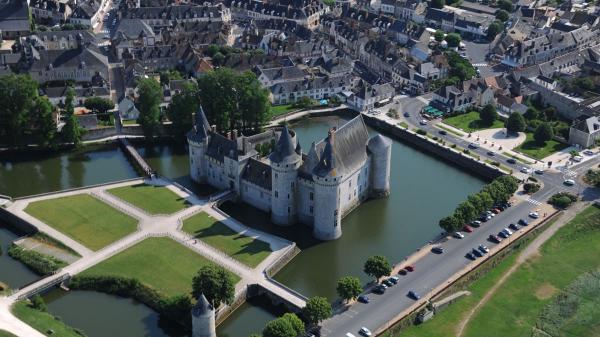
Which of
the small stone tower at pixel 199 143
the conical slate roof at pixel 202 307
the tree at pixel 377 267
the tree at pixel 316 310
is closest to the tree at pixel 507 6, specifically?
the small stone tower at pixel 199 143

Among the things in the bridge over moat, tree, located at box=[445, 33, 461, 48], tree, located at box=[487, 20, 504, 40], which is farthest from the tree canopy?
tree, located at box=[487, 20, 504, 40]

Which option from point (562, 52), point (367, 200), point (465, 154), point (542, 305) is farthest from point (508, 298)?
point (562, 52)

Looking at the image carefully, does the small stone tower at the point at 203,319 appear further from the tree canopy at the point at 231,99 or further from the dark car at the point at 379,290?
the tree canopy at the point at 231,99

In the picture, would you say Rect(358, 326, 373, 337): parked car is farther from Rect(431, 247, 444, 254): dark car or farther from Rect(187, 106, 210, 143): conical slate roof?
Rect(187, 106, 210, 143): conical slate roof

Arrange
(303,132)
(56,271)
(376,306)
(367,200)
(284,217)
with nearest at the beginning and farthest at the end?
1. (376,306)
2. (56,271)
3. (284,217)
4. (367,200)
5. (303,132)

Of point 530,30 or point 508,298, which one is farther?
point 530,30

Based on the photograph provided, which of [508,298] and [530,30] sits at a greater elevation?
[530,30]

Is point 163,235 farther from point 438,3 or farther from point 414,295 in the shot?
point 438,3

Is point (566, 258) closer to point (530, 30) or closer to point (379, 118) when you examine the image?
point (379, 118)

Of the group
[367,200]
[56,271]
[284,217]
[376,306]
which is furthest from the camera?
[367,200]
